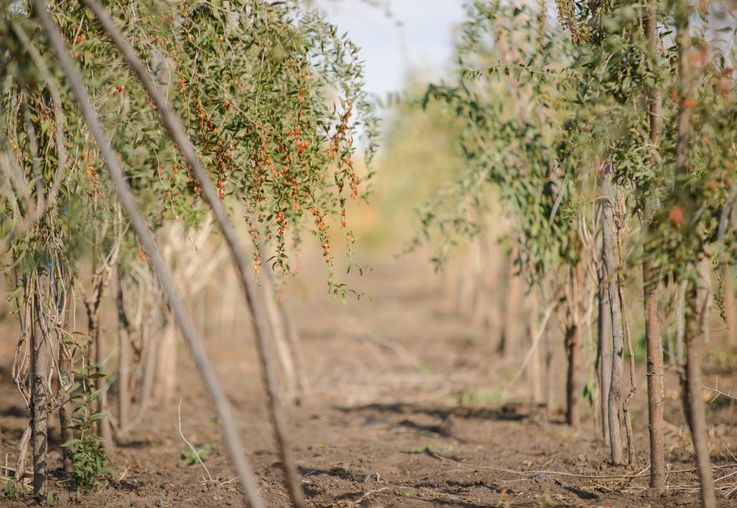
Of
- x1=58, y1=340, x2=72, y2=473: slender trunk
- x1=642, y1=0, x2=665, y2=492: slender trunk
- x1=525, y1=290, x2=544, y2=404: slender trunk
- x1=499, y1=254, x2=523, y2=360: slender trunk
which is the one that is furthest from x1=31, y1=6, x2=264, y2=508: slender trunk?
x1=499, y1=254, x2=523, y2=360: slender trunk

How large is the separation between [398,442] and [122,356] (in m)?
2.91

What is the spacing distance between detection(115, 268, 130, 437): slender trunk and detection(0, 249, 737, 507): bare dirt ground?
26cm

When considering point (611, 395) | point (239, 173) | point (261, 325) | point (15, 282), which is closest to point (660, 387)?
point (611, 395)

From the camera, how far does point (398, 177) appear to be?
65.3ft

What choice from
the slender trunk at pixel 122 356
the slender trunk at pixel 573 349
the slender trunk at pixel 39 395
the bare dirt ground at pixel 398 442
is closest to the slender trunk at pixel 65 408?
the slender trunk at pixel 39 395

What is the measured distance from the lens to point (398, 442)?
7.71m

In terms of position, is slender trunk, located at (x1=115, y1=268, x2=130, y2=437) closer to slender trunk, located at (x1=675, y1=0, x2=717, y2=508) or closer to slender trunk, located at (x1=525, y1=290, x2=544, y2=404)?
slender trunk, located at (x1=525, y1=290, x2=544, y2=404)

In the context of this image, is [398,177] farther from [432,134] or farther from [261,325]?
[261,325]

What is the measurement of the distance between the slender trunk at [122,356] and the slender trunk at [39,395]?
1.54 metres

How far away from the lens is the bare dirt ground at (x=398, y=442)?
17.2ft

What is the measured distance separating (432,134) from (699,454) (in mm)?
15077

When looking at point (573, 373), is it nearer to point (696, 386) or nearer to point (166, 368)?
point (696, 386)

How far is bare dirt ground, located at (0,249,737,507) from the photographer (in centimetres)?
525

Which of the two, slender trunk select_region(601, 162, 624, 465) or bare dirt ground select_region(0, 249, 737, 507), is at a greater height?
slender trunk select_region(601, 162, 624, 465)
